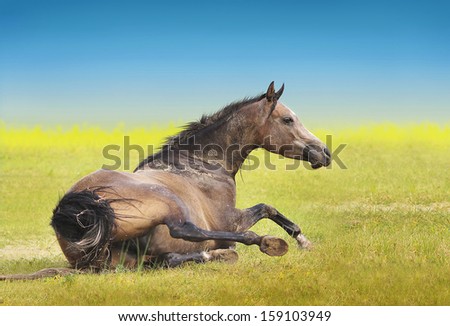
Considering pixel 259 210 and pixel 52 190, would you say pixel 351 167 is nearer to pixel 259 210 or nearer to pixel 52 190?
pixel 52 190

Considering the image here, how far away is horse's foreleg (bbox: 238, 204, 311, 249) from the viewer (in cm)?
1054

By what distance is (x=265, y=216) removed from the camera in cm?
1080

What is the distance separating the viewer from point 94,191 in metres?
9.09

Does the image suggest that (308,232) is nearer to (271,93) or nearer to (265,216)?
(265,216)

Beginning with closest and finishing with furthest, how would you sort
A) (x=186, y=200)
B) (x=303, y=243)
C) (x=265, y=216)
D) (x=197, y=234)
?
(x=197, y=234) → (x=186, y=200) → (x=265, y=216) → (x=303, y=243)

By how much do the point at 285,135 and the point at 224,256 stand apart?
7.41ft

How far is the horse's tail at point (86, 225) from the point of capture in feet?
28.9

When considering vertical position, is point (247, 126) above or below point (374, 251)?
above

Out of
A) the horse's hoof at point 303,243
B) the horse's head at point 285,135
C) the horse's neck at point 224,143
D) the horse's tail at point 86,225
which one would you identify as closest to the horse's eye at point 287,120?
the horse's head at point 285,135

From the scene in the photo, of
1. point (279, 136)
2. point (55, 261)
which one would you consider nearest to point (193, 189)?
point (279, 136)

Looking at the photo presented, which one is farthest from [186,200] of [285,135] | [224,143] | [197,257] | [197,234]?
[285,135]

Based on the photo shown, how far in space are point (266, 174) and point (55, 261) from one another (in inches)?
376

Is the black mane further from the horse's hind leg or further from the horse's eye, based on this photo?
the horse's hind leg

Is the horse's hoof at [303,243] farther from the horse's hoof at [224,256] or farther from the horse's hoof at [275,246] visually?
the horse's hoof at [275,246]
